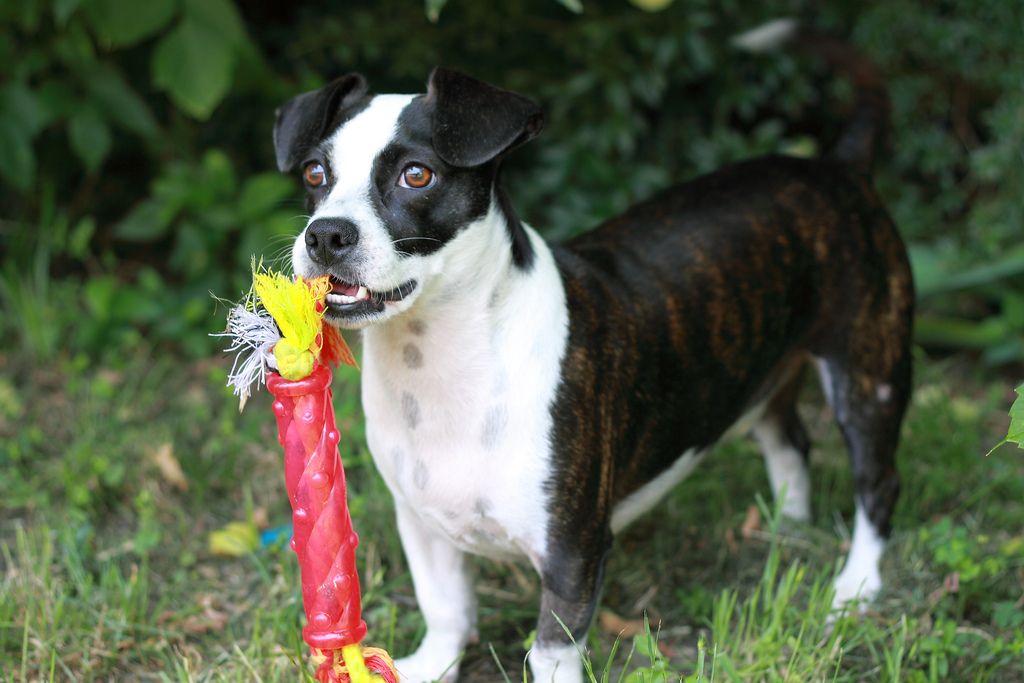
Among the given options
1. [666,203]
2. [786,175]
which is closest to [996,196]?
[786,175]

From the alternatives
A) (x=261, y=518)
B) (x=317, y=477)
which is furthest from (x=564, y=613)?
(x=261, y=518)

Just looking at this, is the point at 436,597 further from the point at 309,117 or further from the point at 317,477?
the point at 309,117

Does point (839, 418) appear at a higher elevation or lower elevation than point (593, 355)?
lower

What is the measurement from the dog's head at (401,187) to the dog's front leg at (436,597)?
74 cm

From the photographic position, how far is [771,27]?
139 inches

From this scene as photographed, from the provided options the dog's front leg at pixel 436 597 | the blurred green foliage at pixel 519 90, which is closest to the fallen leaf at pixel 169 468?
the blurred green foliage at pixel 519 90

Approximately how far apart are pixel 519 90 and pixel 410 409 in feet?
9.14

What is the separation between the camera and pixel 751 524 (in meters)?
3.45

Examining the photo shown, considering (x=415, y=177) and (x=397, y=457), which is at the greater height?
(x=415, y=177)

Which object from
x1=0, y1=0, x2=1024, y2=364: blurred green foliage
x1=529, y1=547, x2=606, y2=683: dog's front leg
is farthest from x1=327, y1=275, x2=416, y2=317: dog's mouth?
x1=0, y1=0, x2=1024, y2=364: blurred green foliage

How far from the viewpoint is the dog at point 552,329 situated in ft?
7.64

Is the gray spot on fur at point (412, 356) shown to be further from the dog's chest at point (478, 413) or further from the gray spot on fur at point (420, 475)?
the gray spot on fur at point (420, 475)

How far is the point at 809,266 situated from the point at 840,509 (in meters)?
1.01

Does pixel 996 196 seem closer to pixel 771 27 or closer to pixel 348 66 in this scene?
pixel 771 27
